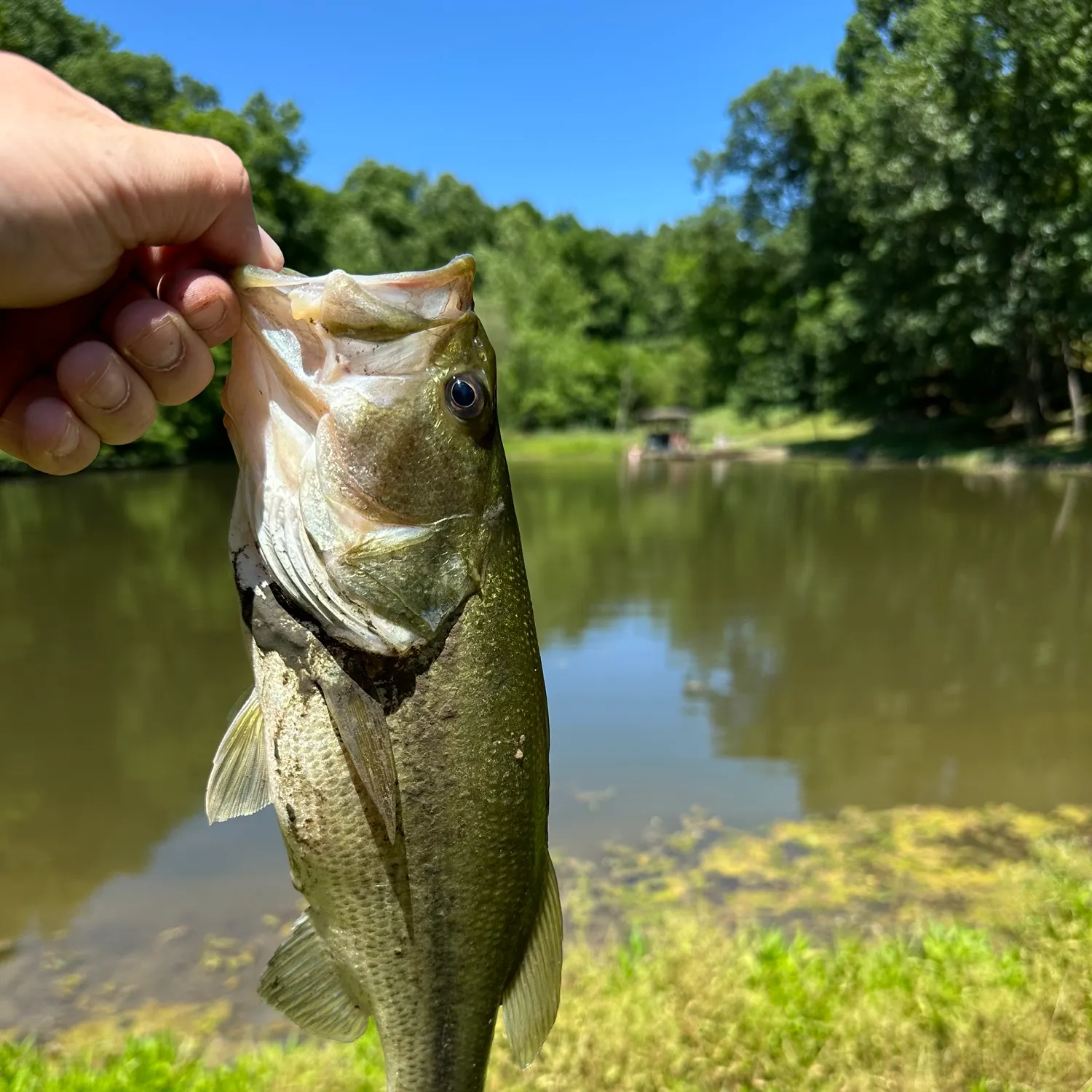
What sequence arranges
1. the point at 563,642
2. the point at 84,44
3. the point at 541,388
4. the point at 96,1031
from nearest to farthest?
the point at 96,1031 → the point at 563,642 → the point at 84,44 → the point at 541,388

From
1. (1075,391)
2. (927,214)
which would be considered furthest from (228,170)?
(1075,391)

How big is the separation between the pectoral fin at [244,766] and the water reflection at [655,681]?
13.2 ft

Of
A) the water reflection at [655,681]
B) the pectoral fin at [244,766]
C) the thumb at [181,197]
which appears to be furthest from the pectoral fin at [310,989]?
the water reflection at [655,681]

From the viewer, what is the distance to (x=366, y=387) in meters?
1.78

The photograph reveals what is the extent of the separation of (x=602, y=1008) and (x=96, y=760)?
545 centimetres

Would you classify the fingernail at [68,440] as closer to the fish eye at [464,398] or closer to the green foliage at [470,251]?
the fish eye at [464,398]

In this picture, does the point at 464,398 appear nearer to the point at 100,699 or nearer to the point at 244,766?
the point at 244,766

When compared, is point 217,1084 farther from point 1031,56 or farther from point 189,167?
point 1031,56

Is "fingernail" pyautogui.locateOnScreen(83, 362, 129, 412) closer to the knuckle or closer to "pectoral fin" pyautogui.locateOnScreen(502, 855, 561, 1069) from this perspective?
the knuckle

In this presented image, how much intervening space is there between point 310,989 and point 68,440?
4.11 ft

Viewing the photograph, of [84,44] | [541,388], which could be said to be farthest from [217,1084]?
[541,388]

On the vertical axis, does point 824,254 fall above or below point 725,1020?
above

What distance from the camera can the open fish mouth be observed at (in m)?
1.74

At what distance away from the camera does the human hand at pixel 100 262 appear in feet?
5.25
